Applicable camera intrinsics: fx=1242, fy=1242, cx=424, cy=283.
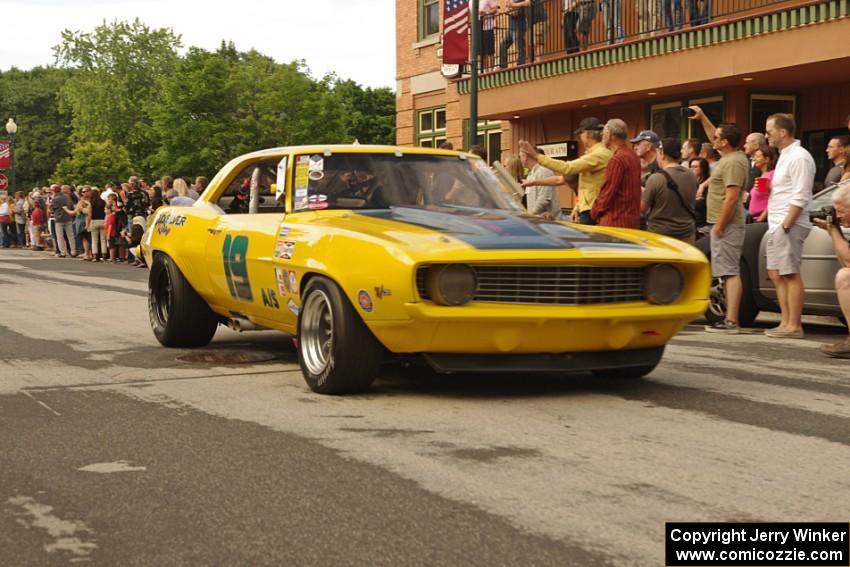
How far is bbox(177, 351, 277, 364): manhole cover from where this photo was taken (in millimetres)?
8305

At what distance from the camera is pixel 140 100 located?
106 m

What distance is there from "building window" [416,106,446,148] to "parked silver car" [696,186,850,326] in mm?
19031

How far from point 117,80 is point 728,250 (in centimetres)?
10273

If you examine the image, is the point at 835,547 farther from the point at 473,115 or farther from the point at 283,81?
the point at 283,81

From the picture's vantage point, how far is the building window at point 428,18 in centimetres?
3034

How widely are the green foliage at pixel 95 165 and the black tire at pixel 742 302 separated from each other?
91.4 metres

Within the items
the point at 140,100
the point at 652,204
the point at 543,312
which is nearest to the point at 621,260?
the point at 543,312

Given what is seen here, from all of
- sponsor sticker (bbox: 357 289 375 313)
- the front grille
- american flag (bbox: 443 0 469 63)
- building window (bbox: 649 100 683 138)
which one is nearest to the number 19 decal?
sponsor sticker (bbox: 357 289 375 313)

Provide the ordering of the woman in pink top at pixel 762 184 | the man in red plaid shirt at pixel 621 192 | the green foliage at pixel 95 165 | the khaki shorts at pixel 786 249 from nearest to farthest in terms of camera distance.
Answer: the man in red plaid shirt at pixel 621 192
the khaki shorts at pixel 786 249
the woman in pink top at pixel 762 184
the green foliage at pixel 95 165

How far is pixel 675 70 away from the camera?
1967 cm

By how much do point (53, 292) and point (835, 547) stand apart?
14.2 metres

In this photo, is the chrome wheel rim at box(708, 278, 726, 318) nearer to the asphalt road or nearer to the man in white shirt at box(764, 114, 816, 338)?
the man in white shirt at box(764, 114, 816, 338)

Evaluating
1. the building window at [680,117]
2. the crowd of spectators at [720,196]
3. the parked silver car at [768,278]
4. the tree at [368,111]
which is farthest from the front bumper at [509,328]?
the tree at [368,111]

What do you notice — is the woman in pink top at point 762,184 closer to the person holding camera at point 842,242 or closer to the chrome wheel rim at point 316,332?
the person holding camera at point 842,242
